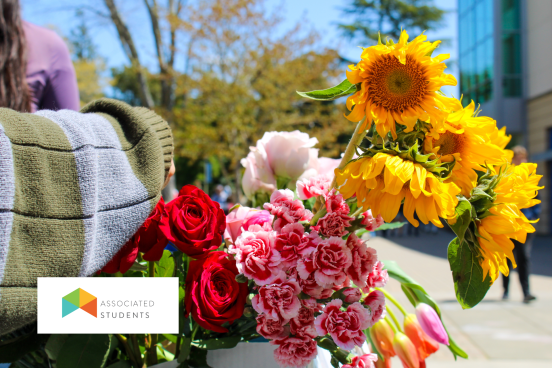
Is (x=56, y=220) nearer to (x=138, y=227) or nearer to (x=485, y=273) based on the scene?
(x=138, y=227)

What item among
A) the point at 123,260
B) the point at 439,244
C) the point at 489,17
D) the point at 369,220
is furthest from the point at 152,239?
the point at 489,17

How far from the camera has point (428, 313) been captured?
2.41 feet

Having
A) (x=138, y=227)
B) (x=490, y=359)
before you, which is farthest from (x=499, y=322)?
(x=138, y=227)

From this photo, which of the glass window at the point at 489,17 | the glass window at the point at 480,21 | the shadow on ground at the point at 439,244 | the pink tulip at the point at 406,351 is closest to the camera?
the pink tulip at the point at 406,351

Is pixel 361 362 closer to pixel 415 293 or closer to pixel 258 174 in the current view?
pixel 415 293

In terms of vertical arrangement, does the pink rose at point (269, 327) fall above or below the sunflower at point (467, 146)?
below

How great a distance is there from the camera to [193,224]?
706mm

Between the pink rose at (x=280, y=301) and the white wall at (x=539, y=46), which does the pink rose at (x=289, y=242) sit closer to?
the pink rose at (x=280, y=301)


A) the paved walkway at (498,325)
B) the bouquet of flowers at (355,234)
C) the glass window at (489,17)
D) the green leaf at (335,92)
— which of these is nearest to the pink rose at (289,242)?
the bouquet of flowers at (355,234)

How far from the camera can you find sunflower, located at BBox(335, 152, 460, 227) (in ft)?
1.81

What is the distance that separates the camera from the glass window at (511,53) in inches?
567

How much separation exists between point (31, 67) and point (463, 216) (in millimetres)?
1331

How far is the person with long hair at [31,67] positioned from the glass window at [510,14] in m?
16.4

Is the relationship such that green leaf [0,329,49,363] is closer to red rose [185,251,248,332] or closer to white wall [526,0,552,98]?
red rose [185,251,248,332]
